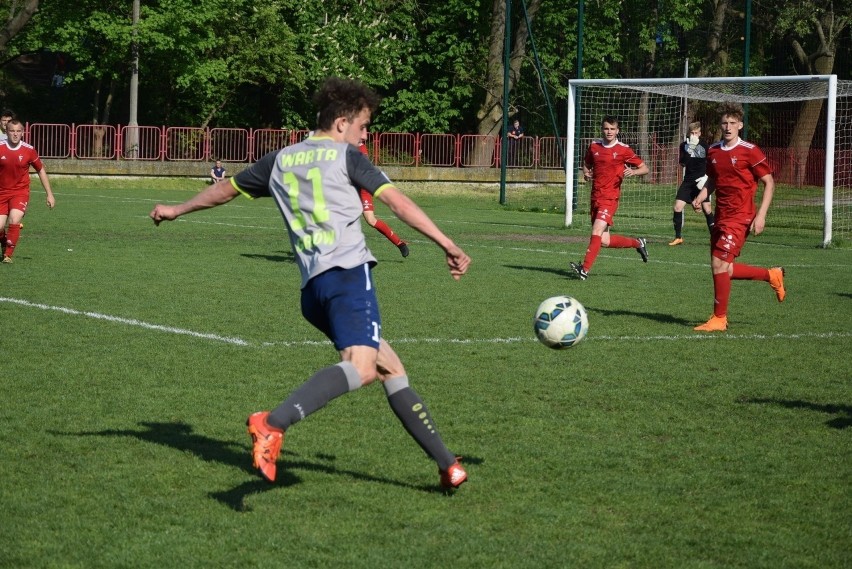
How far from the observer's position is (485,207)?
109 ft

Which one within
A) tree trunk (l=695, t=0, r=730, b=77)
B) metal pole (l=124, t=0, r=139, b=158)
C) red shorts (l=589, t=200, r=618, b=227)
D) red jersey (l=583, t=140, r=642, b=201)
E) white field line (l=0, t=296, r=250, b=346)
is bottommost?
white field line (l=0, t=296, r=250, b=346)

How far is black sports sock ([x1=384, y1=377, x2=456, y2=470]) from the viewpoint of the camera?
214 inches

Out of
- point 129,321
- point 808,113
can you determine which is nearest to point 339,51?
point 808,113

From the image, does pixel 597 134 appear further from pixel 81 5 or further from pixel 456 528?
pixel 456 528

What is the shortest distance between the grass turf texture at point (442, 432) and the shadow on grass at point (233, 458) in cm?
2

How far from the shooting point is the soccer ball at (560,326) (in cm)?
690

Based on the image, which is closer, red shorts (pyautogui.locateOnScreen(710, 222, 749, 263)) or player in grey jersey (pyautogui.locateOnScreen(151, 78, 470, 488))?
player in grey jersey (pyautogui.locateOnScreen(151, 78, 470, 488))

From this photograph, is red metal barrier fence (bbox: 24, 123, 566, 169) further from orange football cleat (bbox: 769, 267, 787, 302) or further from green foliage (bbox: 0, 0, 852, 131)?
orange football cleat (bbox: 769, 267, 787, 302)

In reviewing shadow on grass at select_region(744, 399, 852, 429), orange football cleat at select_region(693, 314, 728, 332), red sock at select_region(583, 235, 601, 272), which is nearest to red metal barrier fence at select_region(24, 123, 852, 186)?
red sock at select_region(583, 235, 601, 272)

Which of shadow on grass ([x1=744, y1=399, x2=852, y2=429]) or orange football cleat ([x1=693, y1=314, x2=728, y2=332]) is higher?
orange football cleat ([x1=693, y1=314, x2=728, y2=332])

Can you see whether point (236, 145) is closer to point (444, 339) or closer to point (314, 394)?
point (444, 339)

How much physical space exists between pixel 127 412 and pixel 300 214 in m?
2.27

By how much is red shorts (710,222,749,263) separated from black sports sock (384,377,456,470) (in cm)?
621

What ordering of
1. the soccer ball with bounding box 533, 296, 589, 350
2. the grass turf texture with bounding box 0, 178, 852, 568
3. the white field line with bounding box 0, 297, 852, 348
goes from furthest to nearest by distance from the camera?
the white field line with bounding box 0, 297, 852, 348
the soccer ball with bounding box 533, 296, 589, 350
the grass turf texture with bounding box 0, 178, 852, 568
